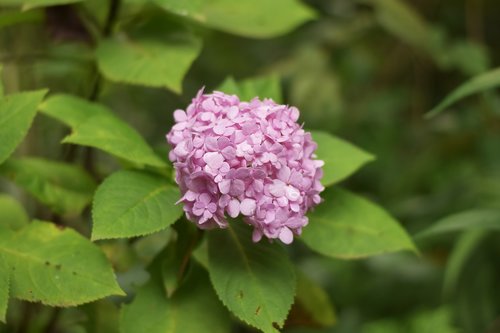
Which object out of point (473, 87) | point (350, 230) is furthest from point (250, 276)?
point (473, 87)

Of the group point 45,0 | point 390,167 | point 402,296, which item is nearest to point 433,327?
point 402,296

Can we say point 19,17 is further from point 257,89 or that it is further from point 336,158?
point 336,158

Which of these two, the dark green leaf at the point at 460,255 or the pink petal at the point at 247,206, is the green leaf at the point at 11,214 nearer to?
the pink petal at the point at 247,206

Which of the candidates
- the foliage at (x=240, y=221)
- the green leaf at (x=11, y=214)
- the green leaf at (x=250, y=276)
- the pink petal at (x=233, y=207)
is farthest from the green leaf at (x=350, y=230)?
the green leaf at (x=11, y=214)

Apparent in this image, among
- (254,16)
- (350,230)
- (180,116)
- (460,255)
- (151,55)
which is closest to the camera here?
(180,116)

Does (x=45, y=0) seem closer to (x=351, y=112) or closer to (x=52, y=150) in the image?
(x=52, y=150)

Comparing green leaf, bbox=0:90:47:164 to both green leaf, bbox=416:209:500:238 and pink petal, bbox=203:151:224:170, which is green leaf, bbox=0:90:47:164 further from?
green leaf, bbox=416:209:500:238

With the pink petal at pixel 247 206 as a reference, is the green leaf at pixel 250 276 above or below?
below
